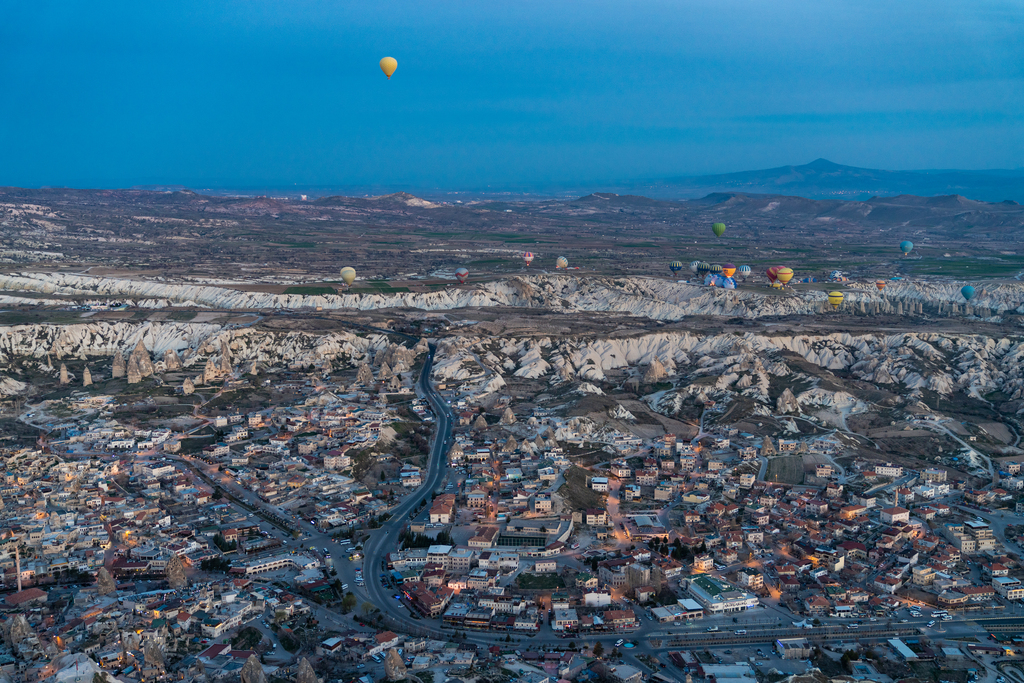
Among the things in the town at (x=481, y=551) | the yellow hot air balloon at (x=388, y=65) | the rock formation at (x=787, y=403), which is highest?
the yellow hot air balloon at (x=388, y=65)

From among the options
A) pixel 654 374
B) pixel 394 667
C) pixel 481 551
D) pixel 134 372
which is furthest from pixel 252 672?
pixel 654 374

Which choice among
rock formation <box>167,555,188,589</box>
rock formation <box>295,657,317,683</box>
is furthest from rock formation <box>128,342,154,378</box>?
rock formation <box>295,657,317,683</box>

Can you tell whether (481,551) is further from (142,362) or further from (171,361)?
(171,361)

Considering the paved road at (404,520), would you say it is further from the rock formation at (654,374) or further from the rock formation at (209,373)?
the rock formation at (209,373)

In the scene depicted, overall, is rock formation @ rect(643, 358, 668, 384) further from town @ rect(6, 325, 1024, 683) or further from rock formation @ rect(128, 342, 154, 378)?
rock formation @ rect(128, 342, 154, 378)

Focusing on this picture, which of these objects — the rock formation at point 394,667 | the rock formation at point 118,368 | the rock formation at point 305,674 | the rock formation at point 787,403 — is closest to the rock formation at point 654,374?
the rock formation at point 787,403
